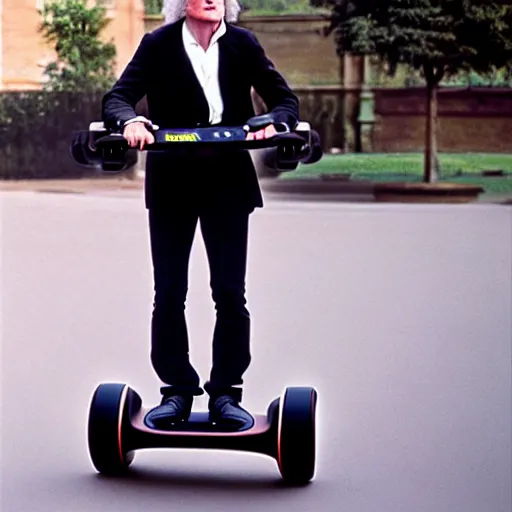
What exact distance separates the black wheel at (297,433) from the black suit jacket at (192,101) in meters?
0.54

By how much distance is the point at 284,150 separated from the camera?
10.5ft

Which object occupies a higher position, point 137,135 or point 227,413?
point 137,135

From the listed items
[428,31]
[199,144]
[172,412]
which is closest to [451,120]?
[428,31]

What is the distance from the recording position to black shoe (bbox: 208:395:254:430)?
3.45m

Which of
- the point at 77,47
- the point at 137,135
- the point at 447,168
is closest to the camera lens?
the point at 137,135

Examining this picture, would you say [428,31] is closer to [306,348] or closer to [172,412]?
[306,348]

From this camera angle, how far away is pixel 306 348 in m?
5.16

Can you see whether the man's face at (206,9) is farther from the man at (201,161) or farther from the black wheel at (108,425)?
the black wheel at (108,425)

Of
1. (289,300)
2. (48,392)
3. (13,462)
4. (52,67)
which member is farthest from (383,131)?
(13,462)

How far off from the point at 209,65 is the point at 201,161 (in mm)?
224

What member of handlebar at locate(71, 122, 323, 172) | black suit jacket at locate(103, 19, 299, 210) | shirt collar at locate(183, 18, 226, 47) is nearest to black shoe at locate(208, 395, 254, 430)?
black suit jacket at locate(103, 19, 299, 210)

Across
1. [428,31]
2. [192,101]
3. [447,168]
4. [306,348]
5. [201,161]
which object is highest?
[428,31]

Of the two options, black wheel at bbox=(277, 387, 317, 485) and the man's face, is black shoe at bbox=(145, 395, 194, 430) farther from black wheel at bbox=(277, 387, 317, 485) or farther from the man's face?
the man's face

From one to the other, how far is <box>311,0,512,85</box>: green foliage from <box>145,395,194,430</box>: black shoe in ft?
9.48
